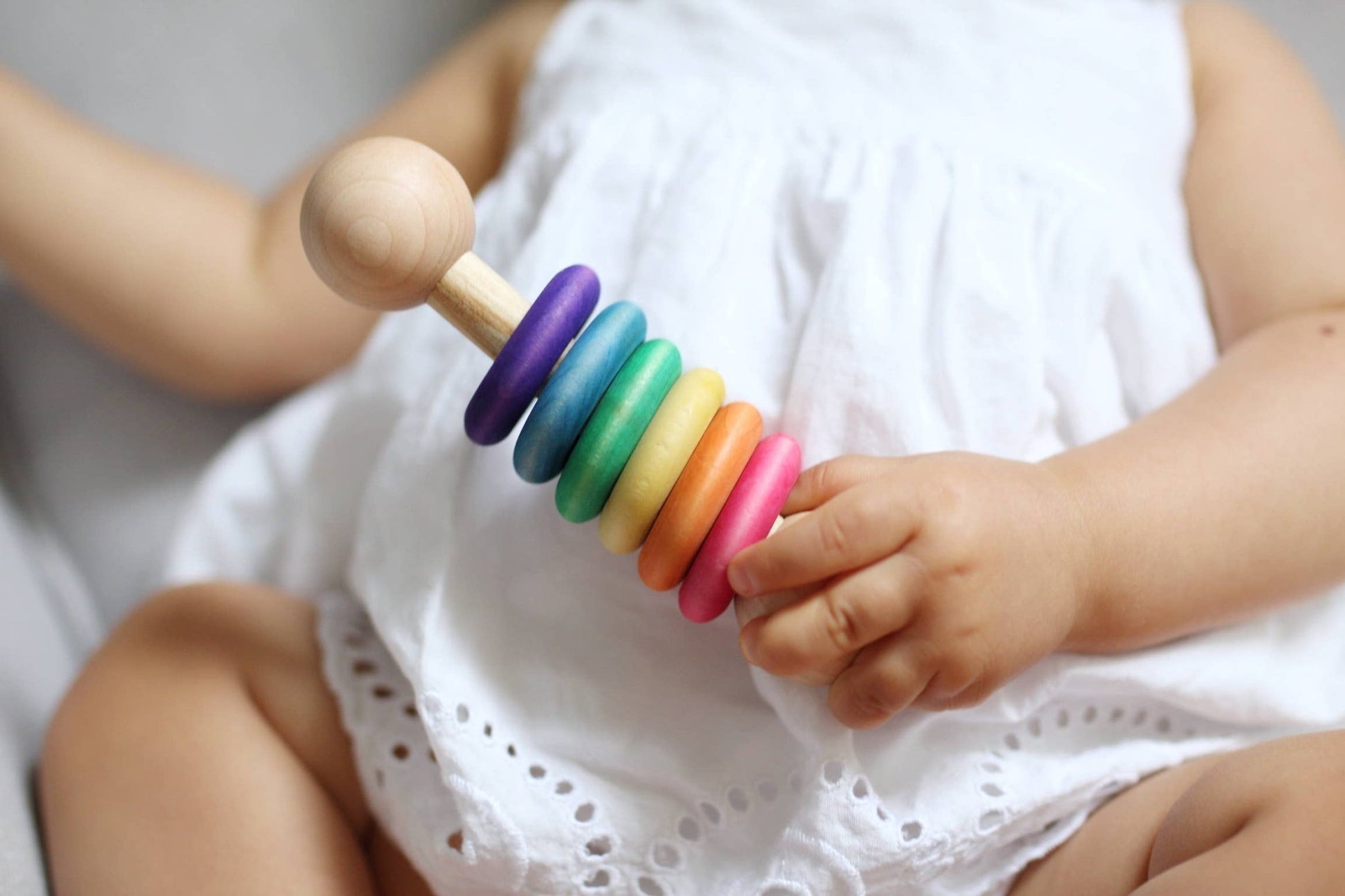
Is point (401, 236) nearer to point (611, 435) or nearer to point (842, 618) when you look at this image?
point (611, 435)

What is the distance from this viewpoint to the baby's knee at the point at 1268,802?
460 mm

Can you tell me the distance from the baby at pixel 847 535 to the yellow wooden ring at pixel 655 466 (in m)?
0.05

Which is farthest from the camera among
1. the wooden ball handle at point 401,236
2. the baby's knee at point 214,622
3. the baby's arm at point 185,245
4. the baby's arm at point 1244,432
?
the baby's arm at point 185,245

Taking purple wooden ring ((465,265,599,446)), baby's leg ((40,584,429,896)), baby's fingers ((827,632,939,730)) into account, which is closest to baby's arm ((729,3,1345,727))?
baby's fingers ((827,632,939,730))

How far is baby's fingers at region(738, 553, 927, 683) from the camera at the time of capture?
0.47 metres

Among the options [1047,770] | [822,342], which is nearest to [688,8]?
[822,342]

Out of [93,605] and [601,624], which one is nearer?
[601,624]

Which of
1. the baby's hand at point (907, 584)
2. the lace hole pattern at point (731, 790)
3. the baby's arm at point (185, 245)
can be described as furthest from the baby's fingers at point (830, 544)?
Answer: the baby's arm at point (185, 245)

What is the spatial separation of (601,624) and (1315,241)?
0.50m

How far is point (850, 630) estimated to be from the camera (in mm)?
472

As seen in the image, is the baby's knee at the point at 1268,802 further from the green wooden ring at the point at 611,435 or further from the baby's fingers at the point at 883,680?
the green wooden ring at the point at 611,435

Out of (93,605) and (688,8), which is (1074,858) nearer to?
(688,8)

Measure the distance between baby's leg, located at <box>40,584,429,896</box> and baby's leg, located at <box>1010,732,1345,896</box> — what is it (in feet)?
1.28

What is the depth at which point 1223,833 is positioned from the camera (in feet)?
1.60
